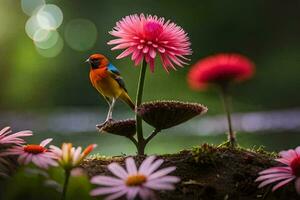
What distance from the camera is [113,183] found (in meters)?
0.69

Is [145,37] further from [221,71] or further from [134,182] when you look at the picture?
[221,71]

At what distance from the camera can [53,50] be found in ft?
21.9

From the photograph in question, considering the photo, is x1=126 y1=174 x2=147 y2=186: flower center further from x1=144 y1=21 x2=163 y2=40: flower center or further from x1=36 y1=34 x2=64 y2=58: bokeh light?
x1=36 y1=34 x2=64 y2=58: bokeh light

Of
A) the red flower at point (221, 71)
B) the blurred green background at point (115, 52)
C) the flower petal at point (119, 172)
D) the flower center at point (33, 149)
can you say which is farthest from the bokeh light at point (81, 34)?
the flower petal at point (119, 172)

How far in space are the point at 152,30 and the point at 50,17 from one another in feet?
19.1

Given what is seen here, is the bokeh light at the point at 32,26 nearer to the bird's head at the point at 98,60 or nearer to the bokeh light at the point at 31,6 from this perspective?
the bokeh light at the point at 31,6

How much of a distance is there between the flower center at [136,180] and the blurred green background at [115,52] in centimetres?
458

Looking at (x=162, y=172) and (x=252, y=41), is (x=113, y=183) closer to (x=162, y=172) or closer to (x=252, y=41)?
(x=162, y=172)

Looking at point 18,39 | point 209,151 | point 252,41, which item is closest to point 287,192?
point 209,151

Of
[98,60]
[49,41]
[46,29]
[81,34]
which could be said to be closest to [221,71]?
[98,60]

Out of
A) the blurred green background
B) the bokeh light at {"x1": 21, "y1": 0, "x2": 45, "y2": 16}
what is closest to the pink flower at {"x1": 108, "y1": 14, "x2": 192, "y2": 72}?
the blurred green background

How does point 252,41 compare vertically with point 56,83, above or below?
above

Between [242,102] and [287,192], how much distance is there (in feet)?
17.0

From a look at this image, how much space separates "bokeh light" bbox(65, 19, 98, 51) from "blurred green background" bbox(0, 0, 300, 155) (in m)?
0.01
